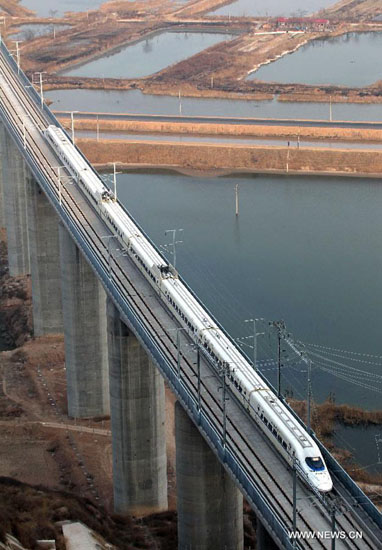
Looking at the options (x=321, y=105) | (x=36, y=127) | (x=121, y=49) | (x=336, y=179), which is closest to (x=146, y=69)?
(x=121, y=49)

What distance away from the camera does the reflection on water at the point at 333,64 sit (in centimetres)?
13800

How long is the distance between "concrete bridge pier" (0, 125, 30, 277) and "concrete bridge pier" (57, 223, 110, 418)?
62.9 ft

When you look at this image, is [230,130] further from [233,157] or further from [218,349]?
[218,349]

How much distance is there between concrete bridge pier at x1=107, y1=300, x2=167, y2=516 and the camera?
Result: 45094mm

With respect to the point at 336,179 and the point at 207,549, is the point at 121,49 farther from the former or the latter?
the point at 207,549

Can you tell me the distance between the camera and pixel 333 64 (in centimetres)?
14775

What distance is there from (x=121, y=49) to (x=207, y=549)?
132 m

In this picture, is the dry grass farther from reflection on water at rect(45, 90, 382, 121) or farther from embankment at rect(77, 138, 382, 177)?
reflection on water at rect(45, 90, 382, 121)

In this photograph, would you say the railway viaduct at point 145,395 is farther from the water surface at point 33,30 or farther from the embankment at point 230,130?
the water surface at point 33,30

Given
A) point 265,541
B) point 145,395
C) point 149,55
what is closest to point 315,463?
point 265,541

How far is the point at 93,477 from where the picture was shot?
1953 inches

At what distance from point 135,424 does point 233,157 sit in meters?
57.0

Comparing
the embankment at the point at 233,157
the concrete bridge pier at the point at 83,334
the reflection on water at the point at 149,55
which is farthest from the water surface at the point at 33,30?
the concrete bridge pier at the point at 83,334

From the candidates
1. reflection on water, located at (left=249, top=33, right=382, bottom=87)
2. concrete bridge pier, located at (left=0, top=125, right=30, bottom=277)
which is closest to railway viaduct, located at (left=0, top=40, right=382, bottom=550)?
concrete bridge pier, located at (left=0, top=125, right=30, bottom=277)
